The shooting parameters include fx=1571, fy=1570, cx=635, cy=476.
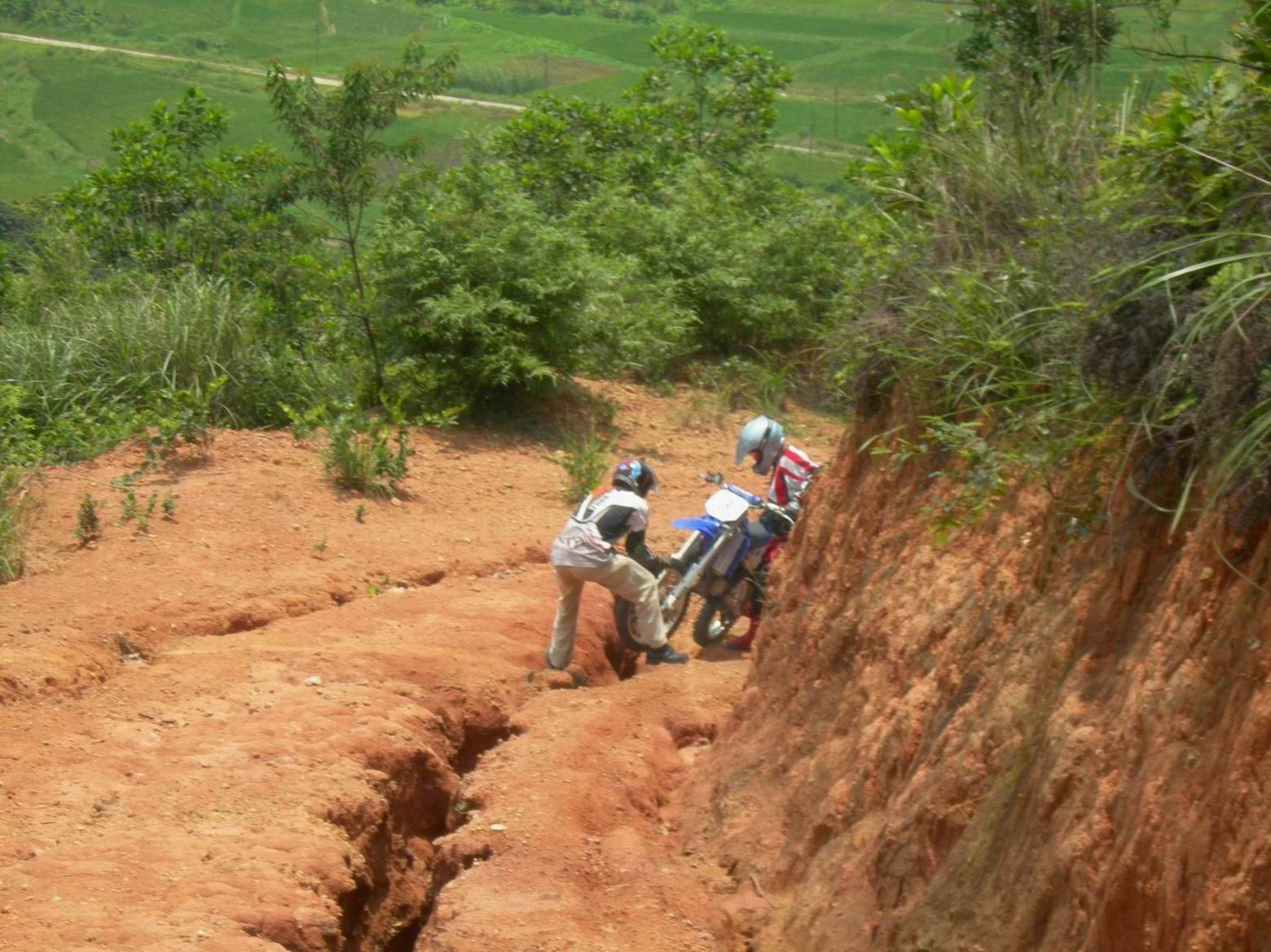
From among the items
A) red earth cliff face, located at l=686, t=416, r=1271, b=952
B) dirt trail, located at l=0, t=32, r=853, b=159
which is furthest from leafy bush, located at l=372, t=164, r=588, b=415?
dirt trail, located at l=0, t=32, r=853, b=159

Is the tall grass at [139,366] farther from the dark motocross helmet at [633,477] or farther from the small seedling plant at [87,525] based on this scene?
the dark motocross helmet at [633,477]

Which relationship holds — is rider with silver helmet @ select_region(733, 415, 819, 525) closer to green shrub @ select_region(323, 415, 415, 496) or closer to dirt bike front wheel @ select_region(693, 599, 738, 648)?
dirt bike front wheel @ select_region(693, 599, 738, 648)

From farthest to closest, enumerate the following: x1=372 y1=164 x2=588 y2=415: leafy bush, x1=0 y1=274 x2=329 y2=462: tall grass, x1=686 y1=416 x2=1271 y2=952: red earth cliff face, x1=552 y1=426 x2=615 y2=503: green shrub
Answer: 1. x1=372 y1=164 x2=588 y2=415: leafy bush
2. x1=552 y1=426 x2=615 y2=503: green shrub
3. x1=0 y1=274 x2=329 y2=462: tall grass
4. x1=686 y1=416 x2=1271 y2=952: red earth cliff face

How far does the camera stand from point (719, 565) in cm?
1023

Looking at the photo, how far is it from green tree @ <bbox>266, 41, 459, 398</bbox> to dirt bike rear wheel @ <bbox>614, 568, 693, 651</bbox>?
6.43m

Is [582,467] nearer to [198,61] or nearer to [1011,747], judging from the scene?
[1011,747]

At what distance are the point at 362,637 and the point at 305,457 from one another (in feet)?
14.5

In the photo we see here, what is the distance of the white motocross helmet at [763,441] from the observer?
1041 centimetres

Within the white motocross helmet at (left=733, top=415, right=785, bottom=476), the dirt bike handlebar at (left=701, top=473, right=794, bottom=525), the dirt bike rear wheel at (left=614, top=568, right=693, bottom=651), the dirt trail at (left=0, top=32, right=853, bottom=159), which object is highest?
the dirt trail at (left=0, top=32, right=853, bottom=159)

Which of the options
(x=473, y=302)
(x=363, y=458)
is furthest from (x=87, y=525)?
(x=473, y=302)

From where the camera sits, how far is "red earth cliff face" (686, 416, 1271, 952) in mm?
3918

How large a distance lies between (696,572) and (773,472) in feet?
3.16

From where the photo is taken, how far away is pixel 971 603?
5.60 meters

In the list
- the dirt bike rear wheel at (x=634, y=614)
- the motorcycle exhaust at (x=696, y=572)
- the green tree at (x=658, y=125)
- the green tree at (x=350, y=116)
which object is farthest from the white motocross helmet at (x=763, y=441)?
the green tree at (x=658, y=125)
